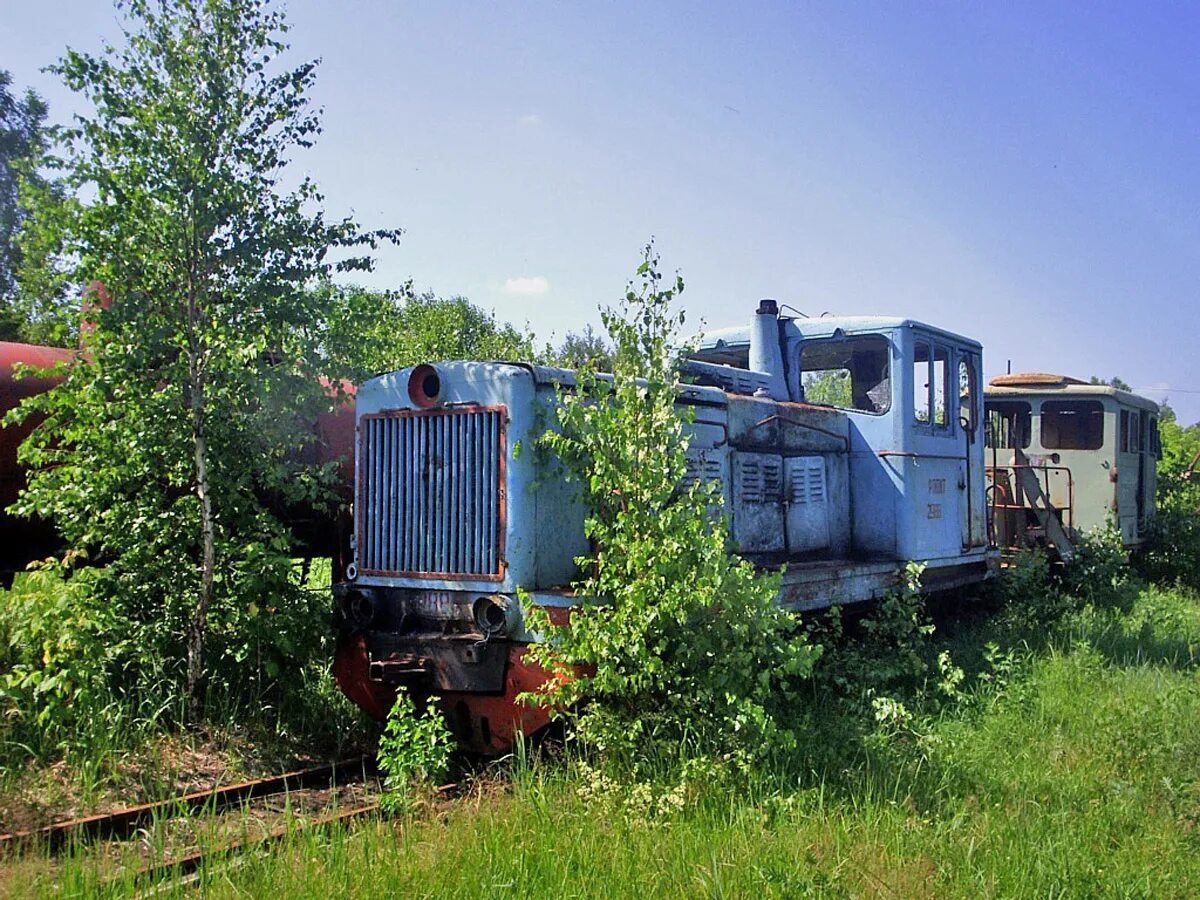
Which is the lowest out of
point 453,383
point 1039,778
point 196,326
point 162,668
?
point 1039,778

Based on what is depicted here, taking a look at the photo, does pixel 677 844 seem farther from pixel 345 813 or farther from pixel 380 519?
pixel 380 519

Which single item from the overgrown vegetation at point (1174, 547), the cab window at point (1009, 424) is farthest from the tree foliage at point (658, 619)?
the overgrown vegetation at point (1174, 547)

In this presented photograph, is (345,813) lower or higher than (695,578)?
lower

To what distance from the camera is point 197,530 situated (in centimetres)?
600

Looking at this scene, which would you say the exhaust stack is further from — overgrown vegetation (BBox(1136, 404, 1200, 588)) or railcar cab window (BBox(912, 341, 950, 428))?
overgrown vegetation (BBox(1136, 404, 1200, 588))

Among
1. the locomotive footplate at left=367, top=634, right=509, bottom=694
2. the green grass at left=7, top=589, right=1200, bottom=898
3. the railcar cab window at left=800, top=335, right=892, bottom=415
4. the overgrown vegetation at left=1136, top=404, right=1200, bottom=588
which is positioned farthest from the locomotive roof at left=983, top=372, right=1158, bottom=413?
the locomotive footplate at left=367, top=634, right=509, bottom=694

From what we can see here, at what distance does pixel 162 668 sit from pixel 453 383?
2.48 m

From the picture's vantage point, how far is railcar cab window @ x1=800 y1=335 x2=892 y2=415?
8055 millimetres

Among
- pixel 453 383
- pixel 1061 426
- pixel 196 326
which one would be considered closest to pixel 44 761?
pixel 196 326

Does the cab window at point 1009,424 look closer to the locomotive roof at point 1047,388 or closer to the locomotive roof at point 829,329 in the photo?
the locomotive roof at point 1047,388

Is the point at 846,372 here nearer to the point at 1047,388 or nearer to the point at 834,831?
the point at 834,831

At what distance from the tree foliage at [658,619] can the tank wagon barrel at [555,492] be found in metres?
0.31

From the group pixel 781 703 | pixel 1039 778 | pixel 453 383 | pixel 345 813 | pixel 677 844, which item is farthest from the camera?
pixel 781 703

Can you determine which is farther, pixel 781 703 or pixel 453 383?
pixel 781 703
